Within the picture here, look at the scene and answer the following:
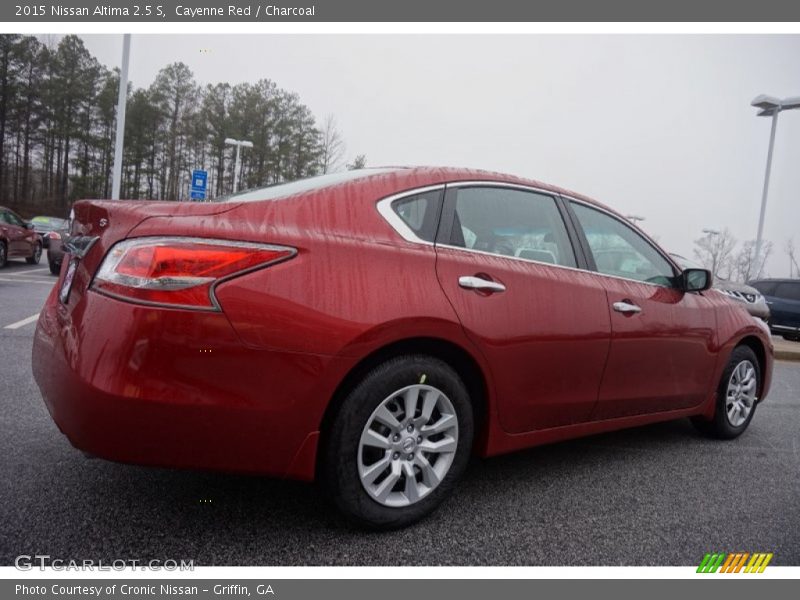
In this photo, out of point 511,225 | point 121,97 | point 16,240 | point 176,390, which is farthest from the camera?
point 121,97

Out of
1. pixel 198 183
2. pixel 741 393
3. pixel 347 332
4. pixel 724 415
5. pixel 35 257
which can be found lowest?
pixel 35 257

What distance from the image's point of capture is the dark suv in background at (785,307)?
14.6m

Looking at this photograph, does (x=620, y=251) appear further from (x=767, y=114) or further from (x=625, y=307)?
(x=767, y=114)

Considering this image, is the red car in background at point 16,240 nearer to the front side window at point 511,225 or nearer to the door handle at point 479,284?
the front side window at point 511,225

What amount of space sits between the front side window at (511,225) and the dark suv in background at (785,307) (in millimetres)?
14911

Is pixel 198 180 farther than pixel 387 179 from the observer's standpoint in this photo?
Yes

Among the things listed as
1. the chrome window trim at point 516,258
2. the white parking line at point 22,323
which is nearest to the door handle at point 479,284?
the chrome window trim at point 516,258

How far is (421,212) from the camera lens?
7.57ft

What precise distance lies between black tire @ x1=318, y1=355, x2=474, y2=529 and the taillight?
57 centimetres

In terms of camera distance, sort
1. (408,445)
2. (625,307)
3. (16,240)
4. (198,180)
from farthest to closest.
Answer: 1. (198,180)
2. (16,240)
3. (625,307)
4. (408,445)

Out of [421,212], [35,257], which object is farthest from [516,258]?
[35,257]

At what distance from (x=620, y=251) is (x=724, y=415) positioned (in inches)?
58.9
